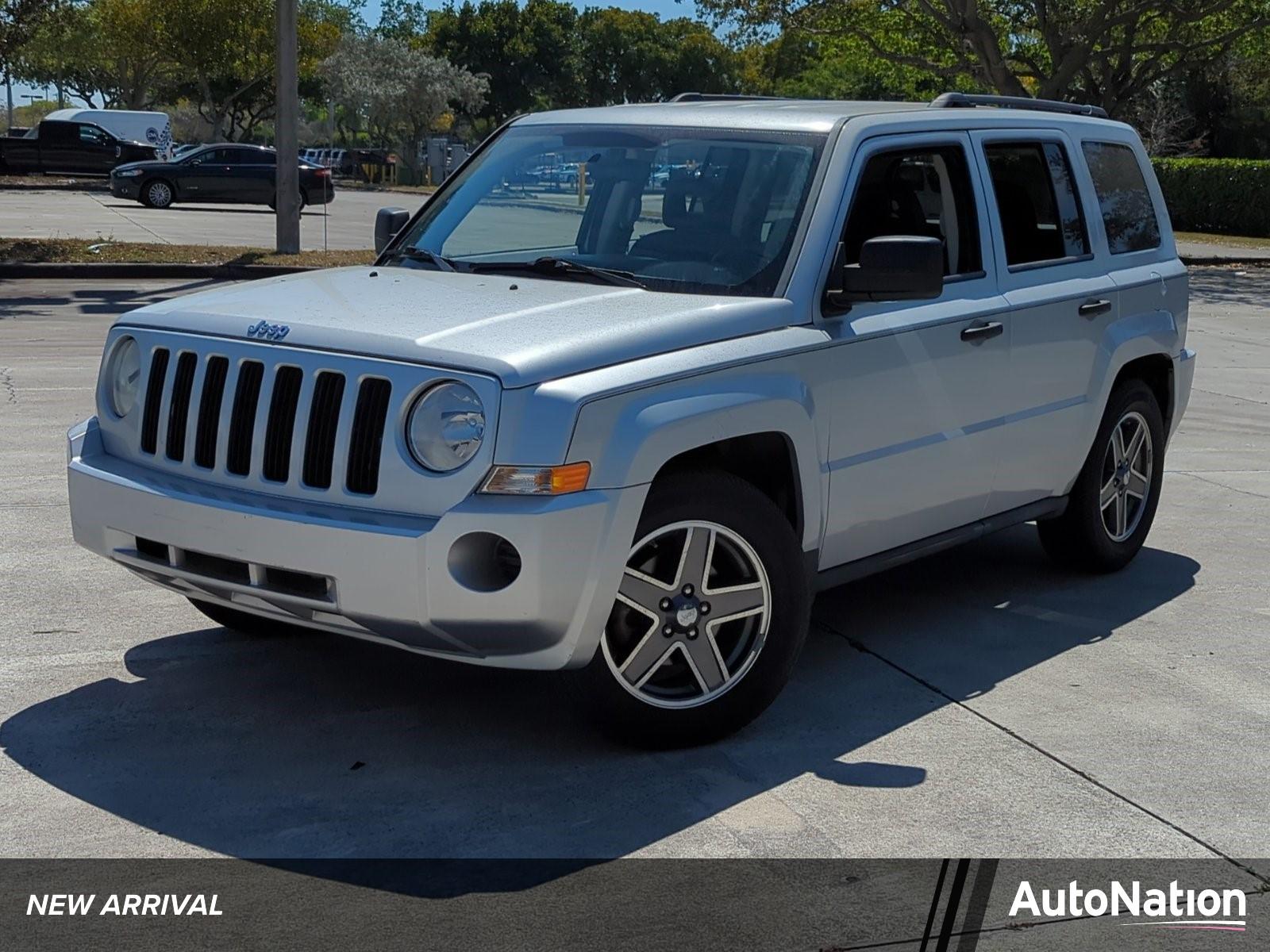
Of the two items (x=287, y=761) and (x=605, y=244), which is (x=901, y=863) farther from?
(x=605, y=244)

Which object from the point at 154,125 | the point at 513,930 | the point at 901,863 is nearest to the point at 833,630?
the point at 901,863

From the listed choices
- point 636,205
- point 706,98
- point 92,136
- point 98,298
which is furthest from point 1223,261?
point 92,136

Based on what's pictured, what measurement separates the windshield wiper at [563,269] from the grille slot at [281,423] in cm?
111

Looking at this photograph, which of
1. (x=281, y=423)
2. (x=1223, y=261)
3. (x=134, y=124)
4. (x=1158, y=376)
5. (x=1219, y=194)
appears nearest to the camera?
(x=281, y=423)

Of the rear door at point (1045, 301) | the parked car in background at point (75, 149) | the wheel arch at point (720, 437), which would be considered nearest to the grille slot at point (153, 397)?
the wheel arch at point (720, 437)

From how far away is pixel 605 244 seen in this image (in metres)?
5.58

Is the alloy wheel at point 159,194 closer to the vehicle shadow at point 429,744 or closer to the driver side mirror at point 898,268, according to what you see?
the vehicle shadow at point 429,744

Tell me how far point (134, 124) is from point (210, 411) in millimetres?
50123

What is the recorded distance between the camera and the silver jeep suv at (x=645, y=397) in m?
4.33

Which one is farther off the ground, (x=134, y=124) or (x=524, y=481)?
(x=134, y=124)

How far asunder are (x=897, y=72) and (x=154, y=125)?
23615 millimetres

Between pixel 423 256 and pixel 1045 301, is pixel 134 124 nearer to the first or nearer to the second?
pixel 423 256

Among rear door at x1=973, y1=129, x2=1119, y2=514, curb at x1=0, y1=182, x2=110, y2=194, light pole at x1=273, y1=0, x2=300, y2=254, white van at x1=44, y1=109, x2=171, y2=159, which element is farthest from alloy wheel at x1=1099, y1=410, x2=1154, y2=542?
white van at x1=44, y1=109, x2=171, y2=159

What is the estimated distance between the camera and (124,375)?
5113mm
